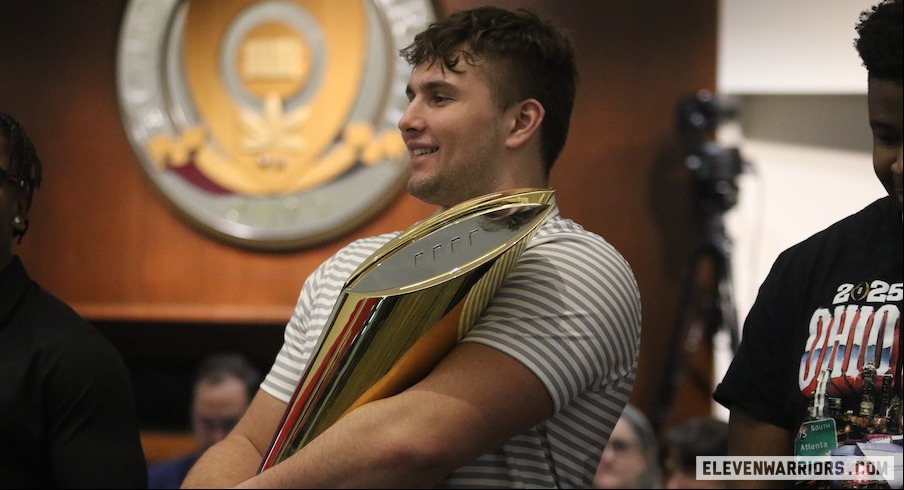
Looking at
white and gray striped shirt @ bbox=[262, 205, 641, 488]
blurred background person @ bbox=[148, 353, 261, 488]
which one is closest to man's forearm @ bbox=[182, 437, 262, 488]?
white and gray striped shirt @ bbox=[262, 205, 641, 488]

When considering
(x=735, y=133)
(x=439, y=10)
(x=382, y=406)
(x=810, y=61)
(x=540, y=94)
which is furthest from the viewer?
(x=735, y=133)

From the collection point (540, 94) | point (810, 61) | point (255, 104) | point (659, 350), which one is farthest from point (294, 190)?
point (540, 94)

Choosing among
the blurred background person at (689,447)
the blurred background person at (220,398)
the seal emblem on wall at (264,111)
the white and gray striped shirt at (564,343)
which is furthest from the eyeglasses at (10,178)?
the seal emblem on wall at (264,111)

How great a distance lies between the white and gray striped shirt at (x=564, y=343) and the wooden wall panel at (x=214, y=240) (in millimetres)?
1624

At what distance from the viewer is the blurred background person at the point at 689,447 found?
2359 millimetres

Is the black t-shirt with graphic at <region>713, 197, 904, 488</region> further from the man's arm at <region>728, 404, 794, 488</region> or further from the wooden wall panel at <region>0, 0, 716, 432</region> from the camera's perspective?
the wooden wall panel at <region>0, 0, 716, 432</region>

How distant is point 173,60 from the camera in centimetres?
344

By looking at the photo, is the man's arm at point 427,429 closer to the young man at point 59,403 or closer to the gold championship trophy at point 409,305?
the gold championship trophy at point 409,305

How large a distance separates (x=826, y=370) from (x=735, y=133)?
3840mm

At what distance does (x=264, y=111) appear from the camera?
11.4 ft

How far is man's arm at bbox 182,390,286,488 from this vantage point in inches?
49.7

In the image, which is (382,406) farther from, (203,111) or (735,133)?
(735,133)

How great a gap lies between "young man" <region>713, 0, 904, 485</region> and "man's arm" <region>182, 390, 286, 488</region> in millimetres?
558

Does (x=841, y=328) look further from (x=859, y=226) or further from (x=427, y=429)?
(x=427, y=429)
